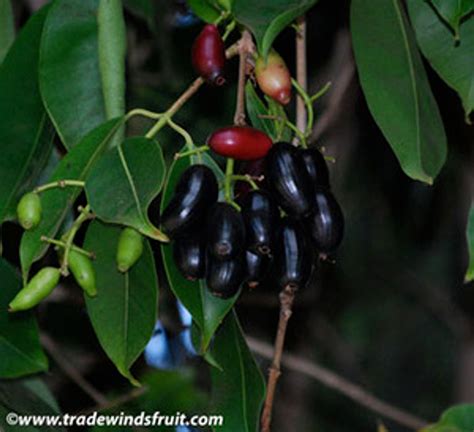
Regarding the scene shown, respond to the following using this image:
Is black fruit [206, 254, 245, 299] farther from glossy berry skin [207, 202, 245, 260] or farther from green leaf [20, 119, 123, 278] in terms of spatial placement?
green leaf [20, 119, 123, 278]

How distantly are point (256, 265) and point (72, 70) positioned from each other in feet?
1.43

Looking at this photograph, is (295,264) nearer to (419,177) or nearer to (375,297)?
(419,177)

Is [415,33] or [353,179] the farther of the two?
[353,179]

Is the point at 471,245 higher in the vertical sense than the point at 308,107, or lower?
lower

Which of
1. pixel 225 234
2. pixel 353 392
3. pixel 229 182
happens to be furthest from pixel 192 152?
pixel 353 392

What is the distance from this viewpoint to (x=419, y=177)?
1575 millimetres

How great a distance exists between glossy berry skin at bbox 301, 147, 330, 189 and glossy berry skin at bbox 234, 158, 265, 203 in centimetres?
6

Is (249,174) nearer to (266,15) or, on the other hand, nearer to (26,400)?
(266,15)

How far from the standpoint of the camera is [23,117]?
1.78 meters

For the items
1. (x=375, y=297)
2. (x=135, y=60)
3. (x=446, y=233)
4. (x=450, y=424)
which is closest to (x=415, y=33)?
(x=450, y=424)

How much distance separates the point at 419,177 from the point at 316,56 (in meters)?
1.57

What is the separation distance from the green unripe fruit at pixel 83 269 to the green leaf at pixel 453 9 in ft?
1.84

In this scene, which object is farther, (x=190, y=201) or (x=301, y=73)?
(x=301, y=73)

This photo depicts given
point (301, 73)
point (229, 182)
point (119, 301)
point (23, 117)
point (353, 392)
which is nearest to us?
point (229, 182)
